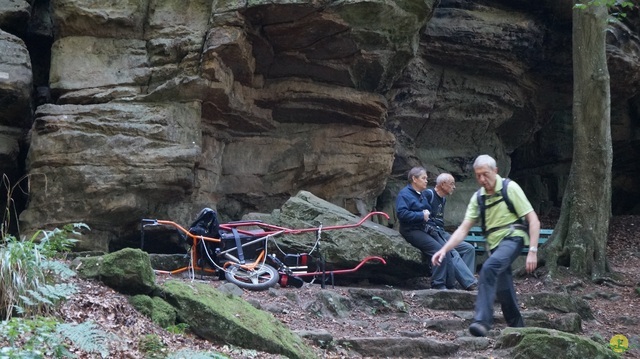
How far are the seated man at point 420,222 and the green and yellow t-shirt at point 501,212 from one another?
3.47 m

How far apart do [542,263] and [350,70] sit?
4.75m

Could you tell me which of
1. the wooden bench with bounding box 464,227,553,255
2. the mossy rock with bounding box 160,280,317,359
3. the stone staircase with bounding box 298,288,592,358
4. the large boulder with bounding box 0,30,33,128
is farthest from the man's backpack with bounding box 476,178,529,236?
the large boulder with bounding box 0,30,33,128

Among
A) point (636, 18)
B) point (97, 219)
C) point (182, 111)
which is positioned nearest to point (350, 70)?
point (182, 111)

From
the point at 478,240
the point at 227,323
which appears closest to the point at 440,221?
the point at 478,240

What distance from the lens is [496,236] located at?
7.41m

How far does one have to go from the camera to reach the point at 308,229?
A: 428 inches

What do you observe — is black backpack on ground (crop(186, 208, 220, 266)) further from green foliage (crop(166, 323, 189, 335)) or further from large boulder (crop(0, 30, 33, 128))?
large boulder (crop(0, 30, 33, 128))

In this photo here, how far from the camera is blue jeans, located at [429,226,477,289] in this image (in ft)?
36.4

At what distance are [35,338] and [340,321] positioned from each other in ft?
14.7

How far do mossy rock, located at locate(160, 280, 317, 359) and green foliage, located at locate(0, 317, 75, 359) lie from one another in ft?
4.93

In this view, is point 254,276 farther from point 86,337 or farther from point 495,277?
point 86,337

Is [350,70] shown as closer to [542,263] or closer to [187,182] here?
[187,182]

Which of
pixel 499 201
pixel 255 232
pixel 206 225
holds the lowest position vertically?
pixel 255 232

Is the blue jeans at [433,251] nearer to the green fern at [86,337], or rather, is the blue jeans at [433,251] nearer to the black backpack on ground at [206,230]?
the black backpack on ground at [206,230]
